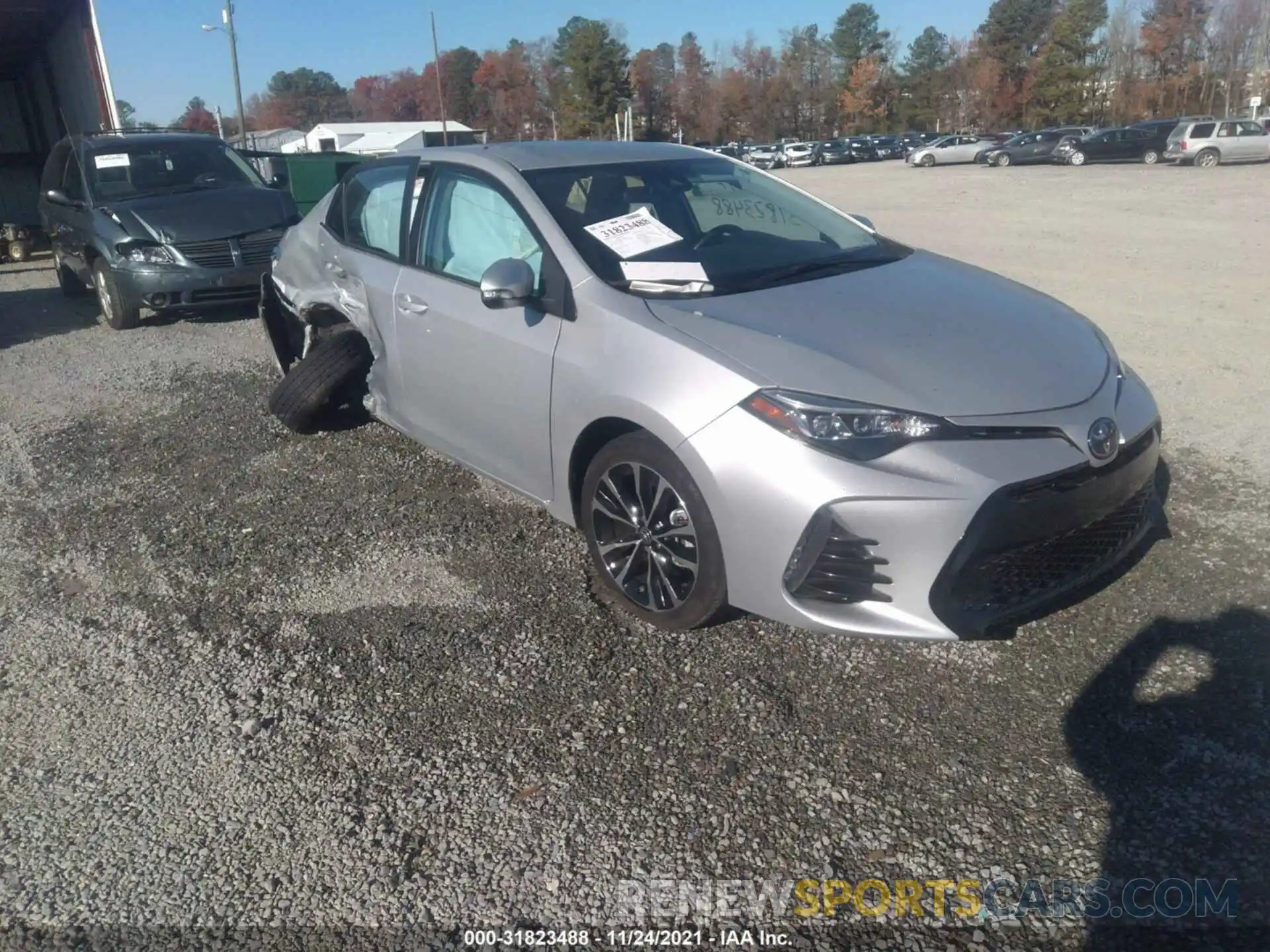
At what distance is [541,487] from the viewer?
3.71 metres

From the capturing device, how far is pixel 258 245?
8.82m

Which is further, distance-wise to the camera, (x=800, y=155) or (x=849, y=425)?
(x=800, y=155)

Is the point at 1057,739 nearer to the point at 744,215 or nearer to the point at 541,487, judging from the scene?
the point at 541,487

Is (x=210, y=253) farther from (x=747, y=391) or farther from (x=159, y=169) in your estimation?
(x=747, y=391)

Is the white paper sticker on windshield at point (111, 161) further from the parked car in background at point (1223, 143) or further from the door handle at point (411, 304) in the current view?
the parked car in background at point (1223, 143)

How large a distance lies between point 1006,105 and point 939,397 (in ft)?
260

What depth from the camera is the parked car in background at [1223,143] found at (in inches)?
1210

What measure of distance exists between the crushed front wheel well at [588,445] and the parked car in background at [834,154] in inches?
2069

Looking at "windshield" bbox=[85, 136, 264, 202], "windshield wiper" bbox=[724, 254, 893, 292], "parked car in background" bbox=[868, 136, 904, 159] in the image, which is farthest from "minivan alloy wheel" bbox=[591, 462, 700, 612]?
"parked car in background" bbox=[868, 136, 904, 159]

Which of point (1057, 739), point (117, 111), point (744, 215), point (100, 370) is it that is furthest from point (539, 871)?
point (117, 111)

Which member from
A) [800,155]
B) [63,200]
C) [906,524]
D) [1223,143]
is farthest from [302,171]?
[800,155]

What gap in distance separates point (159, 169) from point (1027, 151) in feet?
119

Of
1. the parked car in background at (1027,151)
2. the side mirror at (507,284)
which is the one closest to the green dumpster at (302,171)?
the side mirror at (507,284)

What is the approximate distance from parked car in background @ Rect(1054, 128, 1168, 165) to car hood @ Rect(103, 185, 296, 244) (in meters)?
33.6
